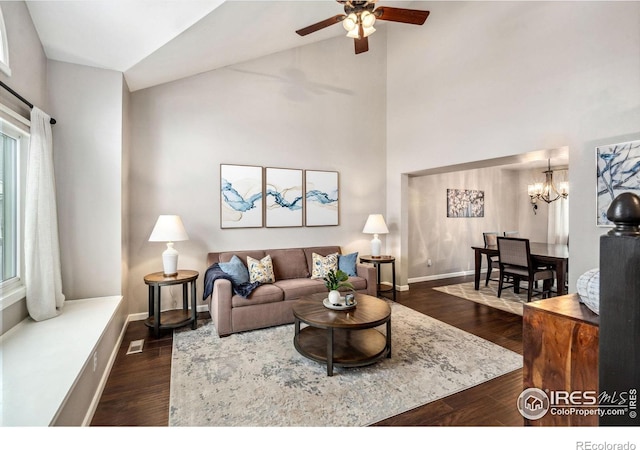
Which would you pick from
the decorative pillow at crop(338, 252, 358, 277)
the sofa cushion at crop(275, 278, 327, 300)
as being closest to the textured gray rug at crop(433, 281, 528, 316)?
the decorative pillow at crop(338, 252, 358, 277)

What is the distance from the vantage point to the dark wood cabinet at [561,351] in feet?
3.84

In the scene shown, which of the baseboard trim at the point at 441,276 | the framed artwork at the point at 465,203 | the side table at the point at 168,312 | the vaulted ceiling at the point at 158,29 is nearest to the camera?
the vaulted ceiling at the point at 158,29

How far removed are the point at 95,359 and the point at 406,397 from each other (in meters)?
2.27

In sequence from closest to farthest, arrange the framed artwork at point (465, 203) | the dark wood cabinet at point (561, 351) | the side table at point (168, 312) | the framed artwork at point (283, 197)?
1. the dark wood cabinet at point (561, 351)
2. the side table at point (168, 312)
3. the framed artwork at point (283, 197)
4. the framed artwork at point (465, 203)

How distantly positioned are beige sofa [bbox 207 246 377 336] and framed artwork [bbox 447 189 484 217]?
3.19 meters

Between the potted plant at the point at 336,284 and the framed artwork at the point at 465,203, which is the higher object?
the framed artwork at the point at 465,203

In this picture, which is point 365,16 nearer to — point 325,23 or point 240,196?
point 325,23

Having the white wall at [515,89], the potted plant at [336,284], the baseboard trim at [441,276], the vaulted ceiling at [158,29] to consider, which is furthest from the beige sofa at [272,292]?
the vaulted ceiling at [158,29]

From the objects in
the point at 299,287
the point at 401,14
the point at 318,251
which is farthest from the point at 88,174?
the point at 401,14

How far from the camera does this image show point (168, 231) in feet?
11.2

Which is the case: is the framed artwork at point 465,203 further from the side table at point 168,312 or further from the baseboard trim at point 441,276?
the side table at point 168,312

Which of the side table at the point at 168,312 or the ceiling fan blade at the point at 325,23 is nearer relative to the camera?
the ceiling fan blade at the point at 325,23

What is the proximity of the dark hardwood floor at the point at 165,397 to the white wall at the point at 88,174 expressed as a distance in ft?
2.64

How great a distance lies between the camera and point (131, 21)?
2.56m
